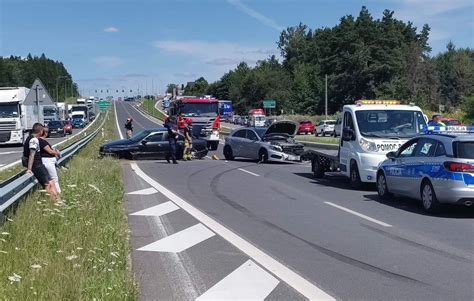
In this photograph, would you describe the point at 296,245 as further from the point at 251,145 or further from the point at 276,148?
the point at 251,145

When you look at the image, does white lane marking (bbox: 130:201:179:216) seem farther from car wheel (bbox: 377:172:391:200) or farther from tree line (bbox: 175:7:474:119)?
tree line (bbox: 175:7:474:119)

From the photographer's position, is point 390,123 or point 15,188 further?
point 390,123

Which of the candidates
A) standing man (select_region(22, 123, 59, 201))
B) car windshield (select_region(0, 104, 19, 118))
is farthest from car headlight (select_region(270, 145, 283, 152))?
car windshield (select_region(0, 104, 19, 118))

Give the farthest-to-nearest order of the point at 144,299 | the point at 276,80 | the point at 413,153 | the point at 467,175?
the point at 276,80
the point at 413,153
the point at 467,175
the point at 144,299

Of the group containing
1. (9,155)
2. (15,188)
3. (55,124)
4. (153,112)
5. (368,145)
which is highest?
(368,145)

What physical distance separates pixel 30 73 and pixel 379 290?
170883 mm

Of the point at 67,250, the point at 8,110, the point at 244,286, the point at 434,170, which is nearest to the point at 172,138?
the point at 434,170

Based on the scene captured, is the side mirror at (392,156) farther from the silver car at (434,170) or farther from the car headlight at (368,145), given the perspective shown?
the car headlight at (368,145)

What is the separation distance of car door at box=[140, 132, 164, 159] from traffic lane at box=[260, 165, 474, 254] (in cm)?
872

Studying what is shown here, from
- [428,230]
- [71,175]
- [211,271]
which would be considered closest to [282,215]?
[428,230]

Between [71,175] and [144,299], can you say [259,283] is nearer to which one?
[144,299]

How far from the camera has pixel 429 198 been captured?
12383 millimetres

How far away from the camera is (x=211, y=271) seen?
7.65 m

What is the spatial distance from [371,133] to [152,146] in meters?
12.3
